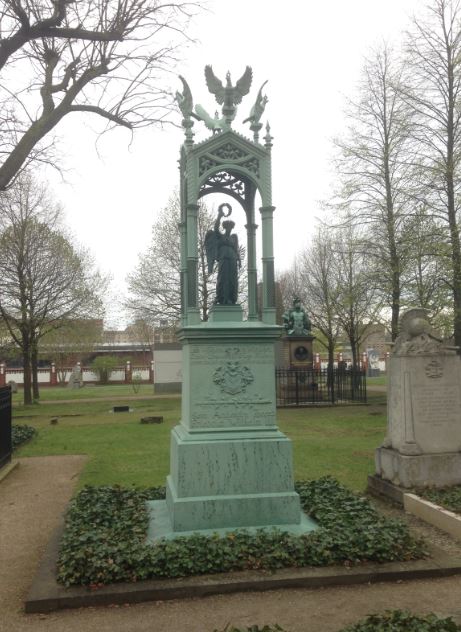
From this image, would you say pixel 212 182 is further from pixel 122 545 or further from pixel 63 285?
pixel 63 285

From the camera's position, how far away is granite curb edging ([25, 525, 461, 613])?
13.8 ft

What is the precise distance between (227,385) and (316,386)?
17395 mm

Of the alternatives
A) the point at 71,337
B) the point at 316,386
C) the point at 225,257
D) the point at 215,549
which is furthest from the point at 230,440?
the point at 71,337

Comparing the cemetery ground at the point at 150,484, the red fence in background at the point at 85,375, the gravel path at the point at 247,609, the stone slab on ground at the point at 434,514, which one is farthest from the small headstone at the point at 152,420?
the red fence in background at the point at 85,375

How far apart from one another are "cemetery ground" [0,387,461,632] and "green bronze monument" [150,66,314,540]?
3.62 feet

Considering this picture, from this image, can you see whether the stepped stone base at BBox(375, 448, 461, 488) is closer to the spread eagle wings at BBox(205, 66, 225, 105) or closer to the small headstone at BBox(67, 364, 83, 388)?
the spread eagle wings at BBox(205, 66, 225, 105)

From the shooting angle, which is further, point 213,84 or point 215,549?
point 213,84

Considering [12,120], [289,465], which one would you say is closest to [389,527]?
[289,465]

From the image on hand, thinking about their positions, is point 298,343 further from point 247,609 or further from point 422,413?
point 247,609

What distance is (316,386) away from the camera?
22.5 meters

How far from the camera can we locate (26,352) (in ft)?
79.2

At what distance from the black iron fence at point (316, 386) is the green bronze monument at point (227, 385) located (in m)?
16.0

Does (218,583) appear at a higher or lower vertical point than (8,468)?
higher

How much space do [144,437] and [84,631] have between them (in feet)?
32.1
